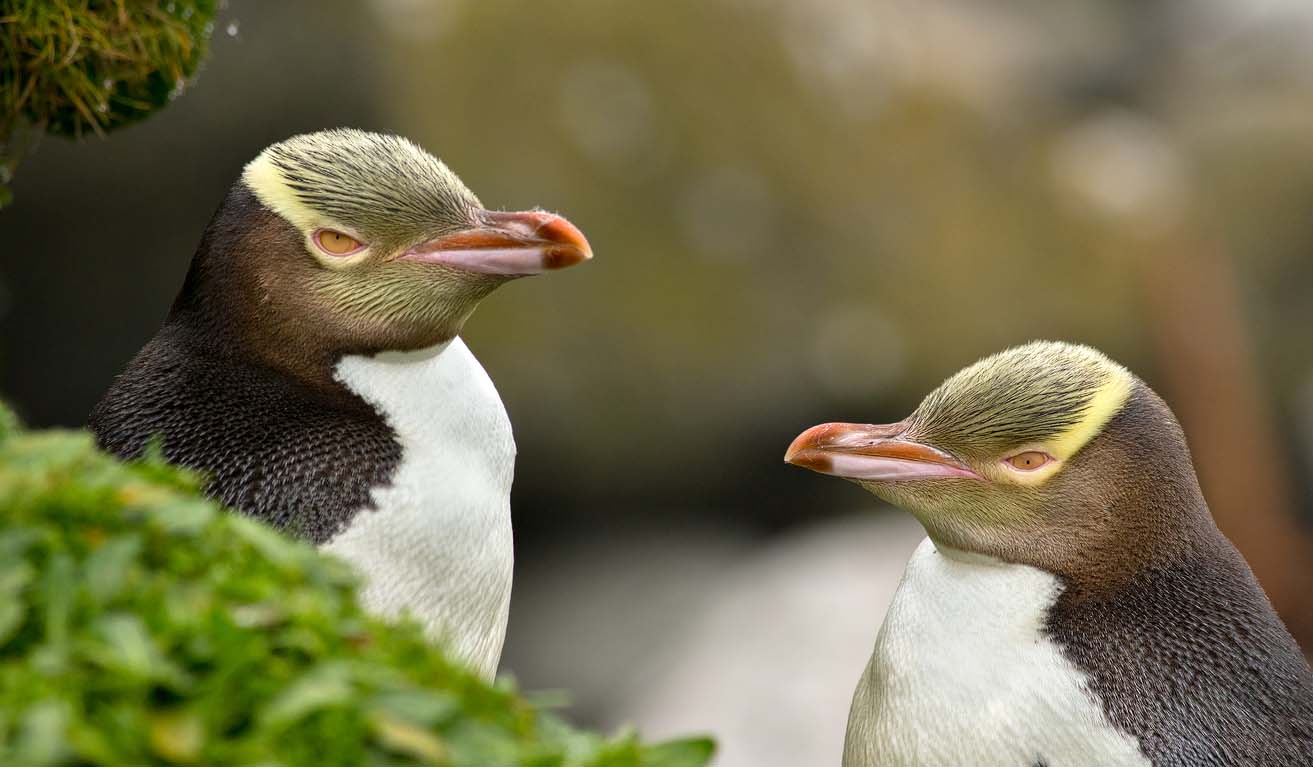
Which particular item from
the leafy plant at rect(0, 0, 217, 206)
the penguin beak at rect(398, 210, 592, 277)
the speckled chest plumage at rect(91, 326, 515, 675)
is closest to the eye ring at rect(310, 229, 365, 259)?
the penguin beak at rect(398, 210, 592, 277)

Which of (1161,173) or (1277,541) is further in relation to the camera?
(1161,173)

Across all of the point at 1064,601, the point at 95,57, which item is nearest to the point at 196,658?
the point at 1064,601

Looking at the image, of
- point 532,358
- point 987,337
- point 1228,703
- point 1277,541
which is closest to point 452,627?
point 1228,703

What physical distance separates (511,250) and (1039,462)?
1.21 m

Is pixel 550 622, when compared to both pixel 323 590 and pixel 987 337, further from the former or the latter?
pixel 323 590

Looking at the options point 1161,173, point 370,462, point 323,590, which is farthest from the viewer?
point 1161,173

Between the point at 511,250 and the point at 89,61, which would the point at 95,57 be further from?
the point at 511,250

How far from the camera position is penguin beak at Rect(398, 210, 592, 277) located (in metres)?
3.00

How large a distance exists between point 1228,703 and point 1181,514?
1.30ft

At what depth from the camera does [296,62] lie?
7180 mm

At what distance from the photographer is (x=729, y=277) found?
27.0 feet

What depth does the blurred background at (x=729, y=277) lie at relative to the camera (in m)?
6.91

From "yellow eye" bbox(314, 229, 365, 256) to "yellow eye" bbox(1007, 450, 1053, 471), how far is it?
4.80 feet

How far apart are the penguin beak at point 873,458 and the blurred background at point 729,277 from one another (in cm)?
345
